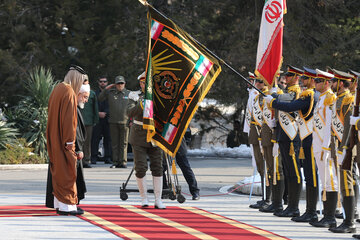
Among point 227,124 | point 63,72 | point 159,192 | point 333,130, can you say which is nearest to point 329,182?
point 333,130

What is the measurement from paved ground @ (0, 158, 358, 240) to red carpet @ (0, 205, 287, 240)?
25 centimetres

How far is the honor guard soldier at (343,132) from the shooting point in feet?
33.4

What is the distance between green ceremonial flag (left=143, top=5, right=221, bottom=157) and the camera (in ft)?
39.0

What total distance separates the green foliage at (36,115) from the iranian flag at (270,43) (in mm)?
8648

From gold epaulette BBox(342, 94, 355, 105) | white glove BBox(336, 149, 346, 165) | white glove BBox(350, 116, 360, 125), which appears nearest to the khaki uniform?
white glove BBox(336, 149, 346, 165)

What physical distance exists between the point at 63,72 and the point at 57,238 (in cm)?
1559

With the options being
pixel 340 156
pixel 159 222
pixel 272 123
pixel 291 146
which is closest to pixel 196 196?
pixel 272 123

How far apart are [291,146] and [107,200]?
304cm

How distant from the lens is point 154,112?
12.1 metres

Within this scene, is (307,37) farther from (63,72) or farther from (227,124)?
(63,72)

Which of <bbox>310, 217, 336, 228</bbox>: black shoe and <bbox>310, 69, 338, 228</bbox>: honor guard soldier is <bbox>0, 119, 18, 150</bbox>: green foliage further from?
<bbox>310, 217, 336, 228</bbox>: black shoe

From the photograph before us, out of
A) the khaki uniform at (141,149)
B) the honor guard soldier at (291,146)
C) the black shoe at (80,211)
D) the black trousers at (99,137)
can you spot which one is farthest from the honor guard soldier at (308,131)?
the black trousers at (99,137)

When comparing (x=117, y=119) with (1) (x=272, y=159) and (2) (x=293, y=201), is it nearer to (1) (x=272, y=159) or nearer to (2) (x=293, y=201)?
(1) (x=272, y=159)

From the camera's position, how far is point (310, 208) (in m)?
11.3
